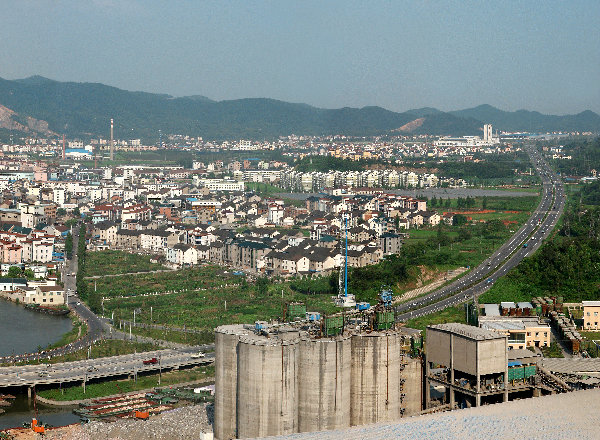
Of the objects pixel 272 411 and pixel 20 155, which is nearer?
pixel 272 411

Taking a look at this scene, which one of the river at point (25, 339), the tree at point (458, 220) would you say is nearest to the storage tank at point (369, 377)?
the river at point (25, 339)

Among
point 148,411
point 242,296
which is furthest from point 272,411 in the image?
point 242,296

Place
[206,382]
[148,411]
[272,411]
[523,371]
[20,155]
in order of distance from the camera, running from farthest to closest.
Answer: [20,155] → [206,382] → [148,411] → [523,371] → [272,411]

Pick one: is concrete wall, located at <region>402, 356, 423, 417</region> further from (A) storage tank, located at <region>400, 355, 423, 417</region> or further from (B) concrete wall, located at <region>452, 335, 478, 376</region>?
(B) concrete wall, located at <region>452, 335, 478, 376</region>

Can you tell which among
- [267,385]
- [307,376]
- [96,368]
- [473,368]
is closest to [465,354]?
[473,368]

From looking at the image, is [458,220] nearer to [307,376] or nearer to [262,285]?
[262,285]

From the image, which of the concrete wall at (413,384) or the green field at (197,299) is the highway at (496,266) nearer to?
the green field at (197,299)

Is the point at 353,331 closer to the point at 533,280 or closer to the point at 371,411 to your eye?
the point at 371,411
